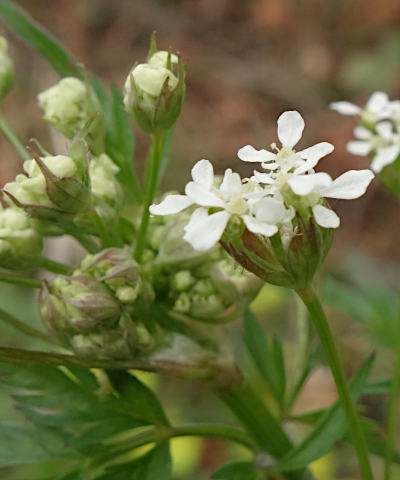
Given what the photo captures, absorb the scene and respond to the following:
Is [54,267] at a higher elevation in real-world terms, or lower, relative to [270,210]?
lower

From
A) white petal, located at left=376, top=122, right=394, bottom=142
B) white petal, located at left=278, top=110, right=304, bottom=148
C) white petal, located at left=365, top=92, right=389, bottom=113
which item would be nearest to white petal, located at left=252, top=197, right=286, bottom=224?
white petal, located at left=278, top=110, right=304, bottom=148

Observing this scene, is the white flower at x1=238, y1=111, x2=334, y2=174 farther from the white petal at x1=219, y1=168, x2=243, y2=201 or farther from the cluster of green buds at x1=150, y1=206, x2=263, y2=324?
the cluster of green buds at x1=150, y1=206, x2=263, y2=324

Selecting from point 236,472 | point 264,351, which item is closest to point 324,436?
point 236,472

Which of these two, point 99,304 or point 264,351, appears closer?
point 99,304

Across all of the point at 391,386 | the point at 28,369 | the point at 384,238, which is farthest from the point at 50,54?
the point at 384,238

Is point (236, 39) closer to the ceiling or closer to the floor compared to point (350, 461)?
closer to the ceiling

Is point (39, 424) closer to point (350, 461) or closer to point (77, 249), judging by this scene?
point (350, 461)

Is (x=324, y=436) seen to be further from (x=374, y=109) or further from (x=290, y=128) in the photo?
(x=374, y=109)
